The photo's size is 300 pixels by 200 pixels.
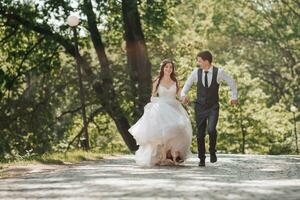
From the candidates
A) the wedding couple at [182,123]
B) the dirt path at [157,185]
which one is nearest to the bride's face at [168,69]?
the wedding couple at [182,123]

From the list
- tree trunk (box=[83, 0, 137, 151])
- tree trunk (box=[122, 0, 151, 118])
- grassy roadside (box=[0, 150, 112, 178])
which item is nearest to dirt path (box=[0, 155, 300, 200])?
grassy roadside (box=[0, 150, 112, 178])

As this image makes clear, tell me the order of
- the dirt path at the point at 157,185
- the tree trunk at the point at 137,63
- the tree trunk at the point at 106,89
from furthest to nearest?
the tree trunk at the point at 106,89
the tree trunk at the point at 137,63
the dirt path at the point at 157,185

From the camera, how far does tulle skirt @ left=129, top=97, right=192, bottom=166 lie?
39.0 ft

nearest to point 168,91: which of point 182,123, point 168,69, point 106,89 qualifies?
point 168,69

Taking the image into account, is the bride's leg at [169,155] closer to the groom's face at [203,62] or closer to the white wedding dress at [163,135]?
the white wedding dress at [163,135]

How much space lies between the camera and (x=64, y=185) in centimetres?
831

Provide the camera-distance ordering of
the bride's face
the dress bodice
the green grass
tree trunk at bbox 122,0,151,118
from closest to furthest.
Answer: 1. the dress bodice
2. the bride's face
3. the green grass
4. tree trunk at bbox 122,0,151,118

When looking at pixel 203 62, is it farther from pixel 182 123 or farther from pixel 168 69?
pixel 182 123

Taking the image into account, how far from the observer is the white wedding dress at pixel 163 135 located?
1188 centimetres

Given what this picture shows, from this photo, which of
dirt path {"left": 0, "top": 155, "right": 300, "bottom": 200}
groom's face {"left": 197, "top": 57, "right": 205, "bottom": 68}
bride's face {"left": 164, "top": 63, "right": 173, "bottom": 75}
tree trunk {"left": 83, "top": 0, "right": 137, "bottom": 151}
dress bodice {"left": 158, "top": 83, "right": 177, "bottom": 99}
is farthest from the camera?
tree trunk {"left": 83, "top": 0, "right": 137, "bottom": 151}

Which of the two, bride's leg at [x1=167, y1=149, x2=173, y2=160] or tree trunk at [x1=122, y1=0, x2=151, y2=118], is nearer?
bride's leg at [x1=167, y1=149, x2=173, y2=160]

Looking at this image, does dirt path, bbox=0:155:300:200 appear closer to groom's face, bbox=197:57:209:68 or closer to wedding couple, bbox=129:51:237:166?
wedding couple, bbox=129:51:237:166

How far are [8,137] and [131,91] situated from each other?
453 cm

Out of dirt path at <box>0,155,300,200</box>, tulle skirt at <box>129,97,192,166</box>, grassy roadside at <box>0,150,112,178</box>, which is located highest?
tulle skirt at <box>129,97,192,166</box>
